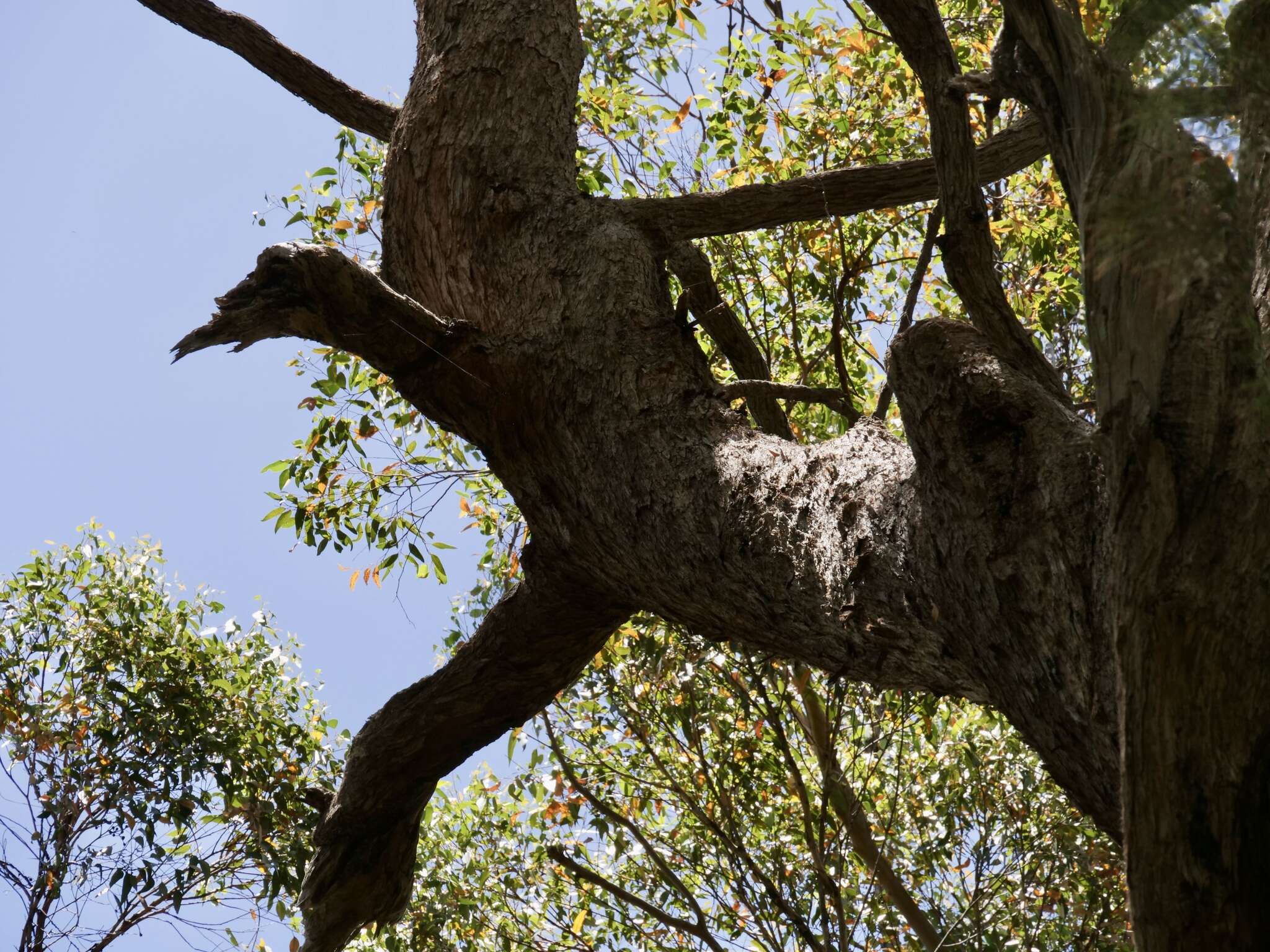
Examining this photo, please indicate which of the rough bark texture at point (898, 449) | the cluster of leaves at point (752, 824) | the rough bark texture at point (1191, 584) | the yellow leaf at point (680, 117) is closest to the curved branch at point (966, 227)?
the rough bark texture at point (898, 449)

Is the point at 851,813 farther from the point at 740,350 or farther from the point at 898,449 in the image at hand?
the point at 898,449

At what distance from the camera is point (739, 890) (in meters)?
3.89

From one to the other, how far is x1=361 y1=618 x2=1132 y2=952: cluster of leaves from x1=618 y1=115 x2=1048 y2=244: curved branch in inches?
64.0

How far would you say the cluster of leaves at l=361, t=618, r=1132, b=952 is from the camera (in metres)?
4.36

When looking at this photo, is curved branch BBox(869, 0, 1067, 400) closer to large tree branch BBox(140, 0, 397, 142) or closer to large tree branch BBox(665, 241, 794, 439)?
large tree branch BBox(665, 241, 794, 439)

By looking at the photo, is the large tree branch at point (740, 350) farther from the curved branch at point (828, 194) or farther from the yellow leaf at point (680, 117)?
the yellow leaf at point (680, 117)

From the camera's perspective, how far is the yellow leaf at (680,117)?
17.3 feet

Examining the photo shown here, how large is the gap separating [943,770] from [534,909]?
2.09m

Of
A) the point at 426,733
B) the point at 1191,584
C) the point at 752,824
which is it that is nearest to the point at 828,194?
the point at 426,733

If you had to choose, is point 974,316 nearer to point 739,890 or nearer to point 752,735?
point 739,890

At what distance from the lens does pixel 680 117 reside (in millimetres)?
5281

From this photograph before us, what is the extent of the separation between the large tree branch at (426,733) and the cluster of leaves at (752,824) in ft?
2.92

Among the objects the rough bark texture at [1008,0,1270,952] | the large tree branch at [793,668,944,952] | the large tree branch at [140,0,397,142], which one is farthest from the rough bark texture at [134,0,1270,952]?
the large tree branch at [793,668,944,952]

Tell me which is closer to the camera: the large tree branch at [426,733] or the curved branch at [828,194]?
the large tree branch at [426,733]
